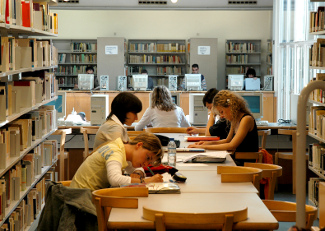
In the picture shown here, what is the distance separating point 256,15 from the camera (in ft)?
46.6

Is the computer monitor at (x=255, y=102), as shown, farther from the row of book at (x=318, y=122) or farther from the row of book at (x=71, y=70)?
the row of book at (x=71, y=70)

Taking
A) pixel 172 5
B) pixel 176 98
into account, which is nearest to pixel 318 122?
pixel 176 98

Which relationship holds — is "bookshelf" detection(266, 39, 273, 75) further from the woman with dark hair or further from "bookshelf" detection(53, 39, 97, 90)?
the woman with dark hair

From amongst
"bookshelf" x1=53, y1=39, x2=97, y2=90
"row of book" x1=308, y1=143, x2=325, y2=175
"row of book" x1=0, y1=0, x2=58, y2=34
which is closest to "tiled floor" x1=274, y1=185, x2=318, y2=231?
"row of book" x1=308, y1=143, x2=325, y2=175

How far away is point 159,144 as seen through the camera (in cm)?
308

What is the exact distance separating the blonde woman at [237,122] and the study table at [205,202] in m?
1.30

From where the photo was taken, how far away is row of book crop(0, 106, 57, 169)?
3.77 metres

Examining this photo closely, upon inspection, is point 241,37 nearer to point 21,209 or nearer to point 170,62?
point 170,62

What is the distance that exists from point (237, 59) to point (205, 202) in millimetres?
11675

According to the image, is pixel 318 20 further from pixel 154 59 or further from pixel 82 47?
pixel 82 47

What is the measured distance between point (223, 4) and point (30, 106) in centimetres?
870

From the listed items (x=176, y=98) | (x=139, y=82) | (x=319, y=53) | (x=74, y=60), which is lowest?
(x=176, y=98)

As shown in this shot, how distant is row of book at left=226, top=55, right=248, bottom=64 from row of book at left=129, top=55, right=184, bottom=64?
51.3 inches

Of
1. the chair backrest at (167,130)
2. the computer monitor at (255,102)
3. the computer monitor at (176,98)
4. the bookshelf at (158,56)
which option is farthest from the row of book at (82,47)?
the chair backrest at (167,130)
